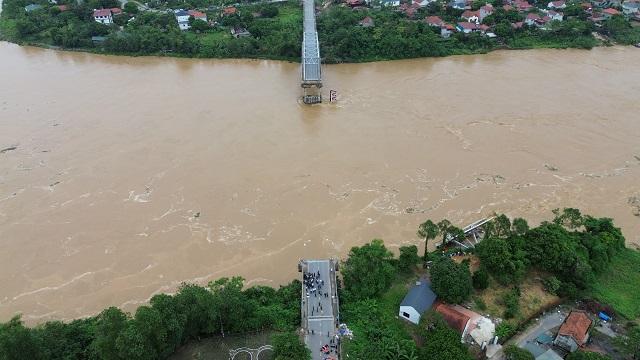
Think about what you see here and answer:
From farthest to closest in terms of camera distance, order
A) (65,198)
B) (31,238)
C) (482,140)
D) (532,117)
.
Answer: (532,117) → (482,140) → (65,198) → (31,238)

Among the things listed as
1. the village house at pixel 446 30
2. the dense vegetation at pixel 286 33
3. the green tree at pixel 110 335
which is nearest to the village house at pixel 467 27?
the village house at pixel 446 30

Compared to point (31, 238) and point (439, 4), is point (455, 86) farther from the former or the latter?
point (31, 238)

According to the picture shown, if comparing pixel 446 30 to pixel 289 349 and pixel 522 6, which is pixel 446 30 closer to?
pixel 522 6

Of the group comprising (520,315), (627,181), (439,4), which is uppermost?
(439,4)

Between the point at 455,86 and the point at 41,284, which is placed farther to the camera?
the point at 455,86

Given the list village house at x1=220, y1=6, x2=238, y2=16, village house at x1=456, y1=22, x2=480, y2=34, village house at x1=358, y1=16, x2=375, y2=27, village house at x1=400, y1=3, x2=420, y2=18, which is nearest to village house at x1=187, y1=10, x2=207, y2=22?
village house at x1=220, y1=6, x2=238, y2=16

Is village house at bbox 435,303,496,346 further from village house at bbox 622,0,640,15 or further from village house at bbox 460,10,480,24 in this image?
village house at bbox 622,0,640,15

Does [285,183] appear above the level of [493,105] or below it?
below

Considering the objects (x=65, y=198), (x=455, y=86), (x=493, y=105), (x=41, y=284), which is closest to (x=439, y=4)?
(x=455, y=86)
